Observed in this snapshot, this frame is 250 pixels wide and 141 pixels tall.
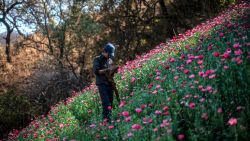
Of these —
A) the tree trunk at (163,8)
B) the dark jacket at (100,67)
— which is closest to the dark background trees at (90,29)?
the tree trunk at (163,8)

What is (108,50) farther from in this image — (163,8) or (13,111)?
(163,8)

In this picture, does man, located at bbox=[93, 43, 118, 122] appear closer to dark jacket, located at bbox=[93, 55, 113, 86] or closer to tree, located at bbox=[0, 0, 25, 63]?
dark jacket, located at bbox=[93, 55, 113, 86]

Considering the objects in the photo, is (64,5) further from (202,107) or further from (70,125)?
(202,107)

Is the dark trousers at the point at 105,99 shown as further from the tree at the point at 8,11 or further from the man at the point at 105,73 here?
the tree at the point at 8,11

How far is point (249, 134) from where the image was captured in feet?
15.7

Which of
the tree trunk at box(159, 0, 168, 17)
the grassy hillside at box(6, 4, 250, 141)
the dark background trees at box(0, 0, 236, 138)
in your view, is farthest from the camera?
the tree trunk at box(159, 0, 168, 17)

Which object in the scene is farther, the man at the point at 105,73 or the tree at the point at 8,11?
the tree at the point at 8,11

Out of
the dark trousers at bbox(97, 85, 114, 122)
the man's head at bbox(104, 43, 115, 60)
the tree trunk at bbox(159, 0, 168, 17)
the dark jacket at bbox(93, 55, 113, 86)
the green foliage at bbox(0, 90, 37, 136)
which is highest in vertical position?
the tree trunk at bbox(159, 0, 168, 17)

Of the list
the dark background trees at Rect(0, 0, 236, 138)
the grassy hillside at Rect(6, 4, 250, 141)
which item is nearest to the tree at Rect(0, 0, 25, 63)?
the dark background trees at Rect(0, 0, 236, 138)

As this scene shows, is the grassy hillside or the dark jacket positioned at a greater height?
the dark jacket

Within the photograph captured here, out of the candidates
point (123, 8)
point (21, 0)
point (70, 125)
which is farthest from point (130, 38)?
point (70, 125)

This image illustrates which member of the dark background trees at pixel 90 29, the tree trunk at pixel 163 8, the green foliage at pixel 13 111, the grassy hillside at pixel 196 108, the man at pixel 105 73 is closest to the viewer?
the grassy hillside at pixel 196 108

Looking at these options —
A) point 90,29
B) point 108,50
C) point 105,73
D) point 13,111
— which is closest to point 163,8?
point 90,29

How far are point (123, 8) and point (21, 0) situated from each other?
26.5ft
